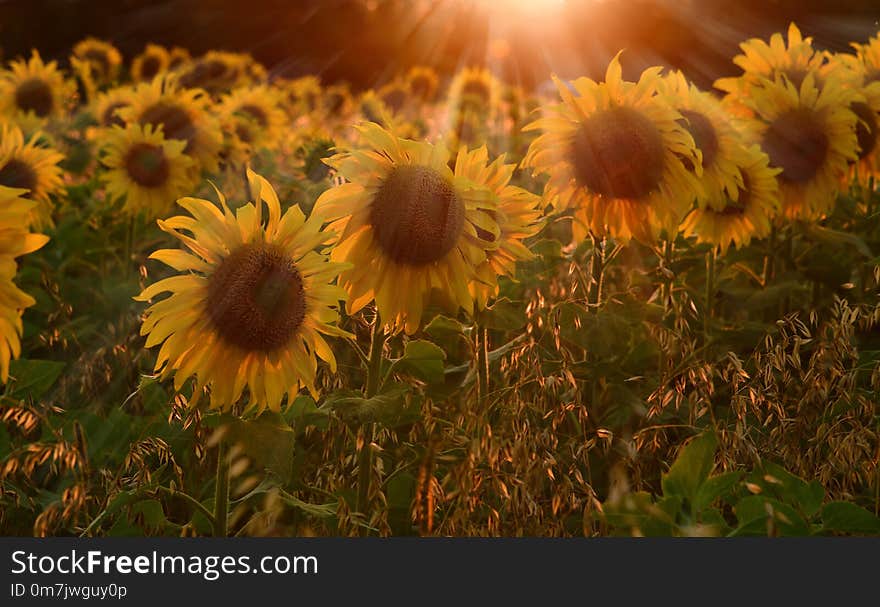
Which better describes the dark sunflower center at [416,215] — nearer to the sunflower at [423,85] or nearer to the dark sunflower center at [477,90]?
the dark sunflower center at [477,90]

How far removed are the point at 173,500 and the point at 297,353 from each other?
743mm

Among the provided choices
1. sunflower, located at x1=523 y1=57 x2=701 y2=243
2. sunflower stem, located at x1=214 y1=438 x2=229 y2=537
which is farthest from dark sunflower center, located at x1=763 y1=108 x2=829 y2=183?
sunflower stem, located at x1=214 y1=438 x2=229 y2=537

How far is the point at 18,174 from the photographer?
3.76 meters

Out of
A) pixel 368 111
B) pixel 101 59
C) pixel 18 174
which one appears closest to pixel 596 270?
pixel 18 174

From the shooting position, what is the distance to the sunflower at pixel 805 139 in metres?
3.16

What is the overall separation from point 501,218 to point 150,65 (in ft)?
31.6

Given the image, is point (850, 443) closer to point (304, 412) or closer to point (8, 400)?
point (304, 412)

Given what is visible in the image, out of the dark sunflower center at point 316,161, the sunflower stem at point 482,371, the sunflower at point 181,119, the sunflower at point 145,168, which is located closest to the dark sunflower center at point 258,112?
the sunflower at point 181,119

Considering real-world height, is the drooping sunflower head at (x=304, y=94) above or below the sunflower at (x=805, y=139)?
below

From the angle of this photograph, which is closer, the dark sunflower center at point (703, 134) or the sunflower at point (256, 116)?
the dark sunflower center at point (703, 134)

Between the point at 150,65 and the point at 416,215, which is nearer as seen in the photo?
the point at 416,215

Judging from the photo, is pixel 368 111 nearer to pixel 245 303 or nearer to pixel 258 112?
pixel 258 112

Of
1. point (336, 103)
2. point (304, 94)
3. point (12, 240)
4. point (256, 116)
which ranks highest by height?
point (12, 240)

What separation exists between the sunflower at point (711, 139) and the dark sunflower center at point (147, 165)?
2662 millimetres
